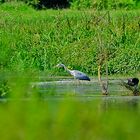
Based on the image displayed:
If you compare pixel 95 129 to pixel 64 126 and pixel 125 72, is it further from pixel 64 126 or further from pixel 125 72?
pixel 125 72

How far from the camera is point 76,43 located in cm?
1485

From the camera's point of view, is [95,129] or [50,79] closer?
[95,129]

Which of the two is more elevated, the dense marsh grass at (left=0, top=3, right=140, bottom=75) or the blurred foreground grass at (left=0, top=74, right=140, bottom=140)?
the blurred foreground grass at (left=0, top=74, right=140, bottom=140)

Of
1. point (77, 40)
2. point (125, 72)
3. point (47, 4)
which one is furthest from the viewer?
point (47, 4)

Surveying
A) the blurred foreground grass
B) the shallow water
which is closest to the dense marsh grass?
the shallow water

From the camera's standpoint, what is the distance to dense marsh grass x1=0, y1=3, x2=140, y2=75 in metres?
13.7

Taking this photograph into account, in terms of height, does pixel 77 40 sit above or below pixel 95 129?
below

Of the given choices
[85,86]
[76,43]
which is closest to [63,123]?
[85,86]

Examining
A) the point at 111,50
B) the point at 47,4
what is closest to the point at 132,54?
the point at 111,50

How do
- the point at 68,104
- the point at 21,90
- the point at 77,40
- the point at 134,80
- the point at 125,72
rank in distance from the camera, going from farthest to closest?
the point at 77,40 → the point at 125,72 → the point at 134,80 → the point at 21,90 → the point at 68,104

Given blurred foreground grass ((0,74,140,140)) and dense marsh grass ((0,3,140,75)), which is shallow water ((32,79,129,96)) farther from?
blurred foreground grass ((0,74,140,140))

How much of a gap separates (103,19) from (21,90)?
13.6m

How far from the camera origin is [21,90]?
2.57 meters

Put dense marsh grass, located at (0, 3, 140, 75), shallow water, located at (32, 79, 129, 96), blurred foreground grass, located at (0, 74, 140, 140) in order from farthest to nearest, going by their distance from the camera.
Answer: dense marsh grass, located at (0, 3, 140, 75)
shallow water, located at (32, 79, 129, 96)
blurred foreground grass, located at (0, 74, 140, 140)
